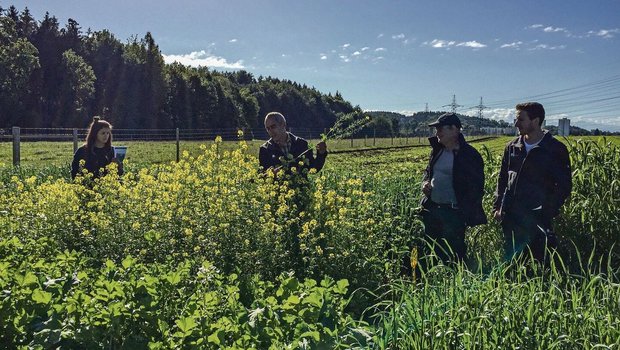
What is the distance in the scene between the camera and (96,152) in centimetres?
634

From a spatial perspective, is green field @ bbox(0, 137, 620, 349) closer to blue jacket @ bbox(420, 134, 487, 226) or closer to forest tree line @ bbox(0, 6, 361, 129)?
blue jacket @ bbox(420, 134, 487, 226)

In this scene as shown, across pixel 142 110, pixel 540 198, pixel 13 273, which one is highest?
pixel 142 110

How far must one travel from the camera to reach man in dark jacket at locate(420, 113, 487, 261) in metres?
4.54

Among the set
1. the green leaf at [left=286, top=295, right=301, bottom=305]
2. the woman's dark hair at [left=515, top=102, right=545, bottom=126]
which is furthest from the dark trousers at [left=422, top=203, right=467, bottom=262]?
the green leaf at [left=286, top=295, right=301, bottom=305]

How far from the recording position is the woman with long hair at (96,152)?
6.19m

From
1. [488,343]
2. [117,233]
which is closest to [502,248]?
[488,343]

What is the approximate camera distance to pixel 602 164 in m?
5.61

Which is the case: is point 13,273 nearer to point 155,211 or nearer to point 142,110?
point 155,211

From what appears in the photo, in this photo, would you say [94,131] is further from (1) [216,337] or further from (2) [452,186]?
(1) [216,337]

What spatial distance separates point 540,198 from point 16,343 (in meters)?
3.89

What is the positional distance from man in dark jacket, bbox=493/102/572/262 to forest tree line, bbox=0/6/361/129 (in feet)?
134

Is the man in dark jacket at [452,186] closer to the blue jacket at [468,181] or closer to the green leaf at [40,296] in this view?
the blue jacket at [468,181]

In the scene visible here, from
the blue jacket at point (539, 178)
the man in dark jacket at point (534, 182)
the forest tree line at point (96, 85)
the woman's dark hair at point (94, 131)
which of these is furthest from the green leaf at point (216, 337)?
the forest tree line at point (96, 85)

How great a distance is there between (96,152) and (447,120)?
4135mm
